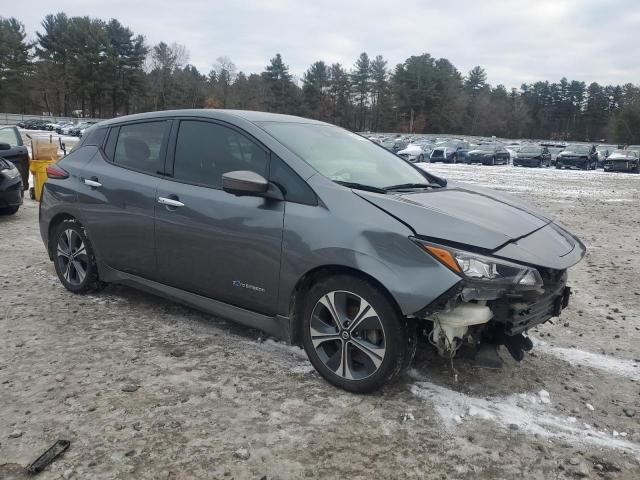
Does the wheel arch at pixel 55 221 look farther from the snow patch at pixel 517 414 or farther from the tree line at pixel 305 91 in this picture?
the tree line at pixel 305 91

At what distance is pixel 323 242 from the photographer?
2965mm

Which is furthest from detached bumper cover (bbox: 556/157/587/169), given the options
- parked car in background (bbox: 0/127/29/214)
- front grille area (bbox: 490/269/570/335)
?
front grille area (bbox: 490/269/570/335)

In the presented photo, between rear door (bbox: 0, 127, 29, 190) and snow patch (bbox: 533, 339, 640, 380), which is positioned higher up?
rear door (bbox: 0, 127, 29, 190)

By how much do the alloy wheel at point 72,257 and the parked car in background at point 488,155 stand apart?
32.3 metres

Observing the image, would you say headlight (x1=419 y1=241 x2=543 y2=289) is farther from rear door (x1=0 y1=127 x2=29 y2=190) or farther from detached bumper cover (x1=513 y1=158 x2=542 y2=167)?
detached bumper cover (x1=513 y1=158 x2=542 y2=167)

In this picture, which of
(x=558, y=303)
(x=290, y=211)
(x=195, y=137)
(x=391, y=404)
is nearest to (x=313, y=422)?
(x=391, y=404)

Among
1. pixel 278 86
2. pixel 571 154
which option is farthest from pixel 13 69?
pixel 571 154

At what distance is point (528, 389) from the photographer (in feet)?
10.5

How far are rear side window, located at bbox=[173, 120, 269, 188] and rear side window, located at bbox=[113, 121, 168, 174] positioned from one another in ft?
0.72

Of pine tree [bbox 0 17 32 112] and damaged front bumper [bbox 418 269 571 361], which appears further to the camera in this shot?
pine tree [bbox 0 17 32 112]

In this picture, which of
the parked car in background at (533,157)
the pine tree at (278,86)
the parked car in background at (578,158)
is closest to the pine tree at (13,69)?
the pine tree at (278,86)

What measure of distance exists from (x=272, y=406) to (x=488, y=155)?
110 ft

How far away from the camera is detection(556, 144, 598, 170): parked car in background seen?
31.7 meters

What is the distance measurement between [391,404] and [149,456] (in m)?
1.33
